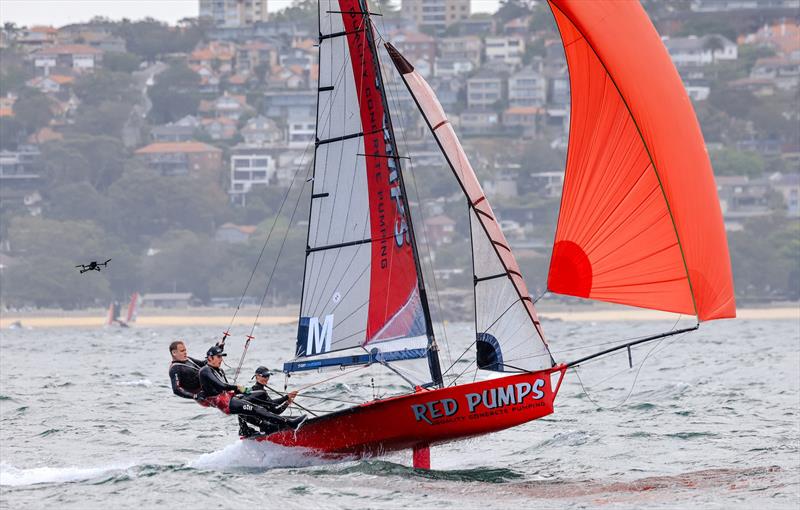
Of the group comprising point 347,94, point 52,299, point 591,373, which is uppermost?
point 347,94

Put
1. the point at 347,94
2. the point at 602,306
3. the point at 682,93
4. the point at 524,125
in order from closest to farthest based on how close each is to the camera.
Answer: the point at 682,93 < the point at 347,94 < the point at 602,306 < the point at 524,125

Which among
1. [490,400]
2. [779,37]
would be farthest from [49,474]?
[779,37]

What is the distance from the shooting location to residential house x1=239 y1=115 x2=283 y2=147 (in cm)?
10644

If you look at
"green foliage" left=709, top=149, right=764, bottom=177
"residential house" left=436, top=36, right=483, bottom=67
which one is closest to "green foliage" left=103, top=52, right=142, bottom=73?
"residential house" left=436, top=36, right=483, bottom=67

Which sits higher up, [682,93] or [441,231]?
[682,93]

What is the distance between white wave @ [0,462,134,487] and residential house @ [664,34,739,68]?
107468 mm

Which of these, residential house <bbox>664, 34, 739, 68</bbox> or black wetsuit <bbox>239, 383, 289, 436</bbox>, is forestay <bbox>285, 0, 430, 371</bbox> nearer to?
black wetsuit <bbox>239, 383, 289, 436</bbox>

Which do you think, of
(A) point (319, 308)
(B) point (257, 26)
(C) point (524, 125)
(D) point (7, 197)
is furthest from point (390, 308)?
(B) point (257, 26)

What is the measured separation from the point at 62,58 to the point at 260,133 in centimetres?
2970

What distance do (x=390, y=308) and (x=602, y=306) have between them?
63.4 meters

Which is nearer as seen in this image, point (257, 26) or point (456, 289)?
point (456, 289)

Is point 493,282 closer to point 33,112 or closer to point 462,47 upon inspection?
point 33,112

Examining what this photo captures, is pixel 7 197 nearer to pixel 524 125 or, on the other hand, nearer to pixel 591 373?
pixel 524 125

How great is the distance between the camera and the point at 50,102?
354ft
